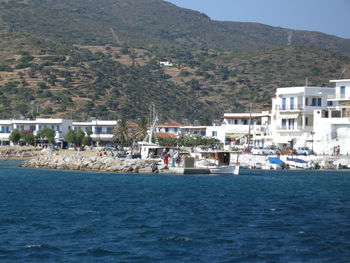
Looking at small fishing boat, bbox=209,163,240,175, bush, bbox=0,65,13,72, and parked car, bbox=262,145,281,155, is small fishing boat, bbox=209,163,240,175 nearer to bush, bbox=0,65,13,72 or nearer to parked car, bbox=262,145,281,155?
parked car, bbox=262,145,281,155

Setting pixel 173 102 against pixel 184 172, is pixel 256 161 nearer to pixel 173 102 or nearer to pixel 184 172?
pixel 184 172

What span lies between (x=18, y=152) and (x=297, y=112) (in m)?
43.6

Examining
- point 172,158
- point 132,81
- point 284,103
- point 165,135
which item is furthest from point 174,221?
point 132,81

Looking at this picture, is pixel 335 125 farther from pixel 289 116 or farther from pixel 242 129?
pixel 242 129

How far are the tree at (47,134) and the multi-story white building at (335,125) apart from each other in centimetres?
4568

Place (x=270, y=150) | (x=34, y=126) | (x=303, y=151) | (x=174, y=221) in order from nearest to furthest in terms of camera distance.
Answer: (x=174, y=221) < (x=303, y=151) < (x=270, y=150) < (x=34, y=126)

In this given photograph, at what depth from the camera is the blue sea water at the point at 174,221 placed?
26.5 meters

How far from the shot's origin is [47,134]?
111562 mm

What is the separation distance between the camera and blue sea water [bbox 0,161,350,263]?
86.9 feet

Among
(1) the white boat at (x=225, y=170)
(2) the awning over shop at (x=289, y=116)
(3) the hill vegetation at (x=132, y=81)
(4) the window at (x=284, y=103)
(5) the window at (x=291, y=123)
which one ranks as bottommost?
(1) the white boat at (x=225, y=170)

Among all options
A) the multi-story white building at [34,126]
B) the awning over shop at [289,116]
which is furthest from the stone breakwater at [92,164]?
the multi-story white building at [34,126]

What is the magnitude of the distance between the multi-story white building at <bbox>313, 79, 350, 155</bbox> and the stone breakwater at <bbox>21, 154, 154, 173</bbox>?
74.1 feet

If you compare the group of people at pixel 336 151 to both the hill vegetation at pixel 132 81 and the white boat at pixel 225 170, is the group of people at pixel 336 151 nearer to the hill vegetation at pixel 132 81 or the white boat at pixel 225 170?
the white boat at pixel 225 170

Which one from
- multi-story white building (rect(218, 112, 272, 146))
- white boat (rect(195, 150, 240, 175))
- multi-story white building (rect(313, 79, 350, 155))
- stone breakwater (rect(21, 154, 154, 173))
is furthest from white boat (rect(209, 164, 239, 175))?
multi-story white building (rect(218, 112, 272, 146))
